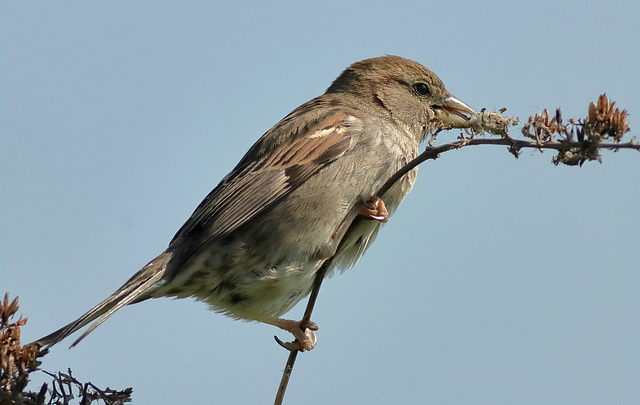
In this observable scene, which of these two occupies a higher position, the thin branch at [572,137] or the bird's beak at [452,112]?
the bird's beak at [452,112]

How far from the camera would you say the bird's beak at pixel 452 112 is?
6183mm

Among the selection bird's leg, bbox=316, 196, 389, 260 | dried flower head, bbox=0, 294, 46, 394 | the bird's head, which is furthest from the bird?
dried flower head, bbox=0, 294, 46, 394

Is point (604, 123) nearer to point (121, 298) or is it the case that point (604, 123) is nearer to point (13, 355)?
point (13, 355)

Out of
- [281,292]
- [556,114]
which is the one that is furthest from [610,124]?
[281,292]

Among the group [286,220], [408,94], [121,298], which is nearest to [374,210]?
[286,220]

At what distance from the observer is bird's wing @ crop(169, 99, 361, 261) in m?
5.30

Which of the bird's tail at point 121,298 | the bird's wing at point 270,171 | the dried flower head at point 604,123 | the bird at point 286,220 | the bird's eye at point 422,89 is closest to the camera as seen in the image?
Answer: the dried flower head at point 604,123

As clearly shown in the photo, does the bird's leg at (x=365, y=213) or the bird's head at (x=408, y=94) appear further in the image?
the bird's head at (x=408, y=94)

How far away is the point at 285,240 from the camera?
16.9 feet

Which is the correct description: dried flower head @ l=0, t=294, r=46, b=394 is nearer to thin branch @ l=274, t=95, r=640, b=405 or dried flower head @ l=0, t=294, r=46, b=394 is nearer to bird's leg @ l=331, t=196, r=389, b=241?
thin branch @ l=274, t=95, r=640, b=405

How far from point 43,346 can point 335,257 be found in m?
2.39

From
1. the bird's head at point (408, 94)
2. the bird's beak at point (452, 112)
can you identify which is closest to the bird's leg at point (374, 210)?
the bird's head at point (408, 94)

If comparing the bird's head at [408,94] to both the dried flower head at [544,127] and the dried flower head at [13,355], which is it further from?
the dried flower head at [13,355]

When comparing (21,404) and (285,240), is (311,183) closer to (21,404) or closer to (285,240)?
(285,240)
